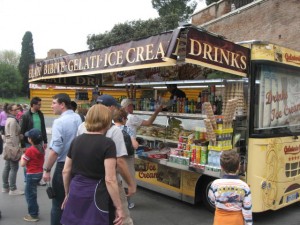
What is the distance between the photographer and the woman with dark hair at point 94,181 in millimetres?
2869

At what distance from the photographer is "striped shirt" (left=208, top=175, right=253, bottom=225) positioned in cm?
311

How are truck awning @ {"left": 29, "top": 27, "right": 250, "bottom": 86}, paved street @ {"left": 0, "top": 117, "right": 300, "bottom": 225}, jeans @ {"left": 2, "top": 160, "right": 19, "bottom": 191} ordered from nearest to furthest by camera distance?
truck awning @ {"left": 29, "top": 27, "right": 250, "bottom": 86}
paved street @ {"left": 0, "top": 117, "right": 300, "bottom": 225}
jeans @ {"left": 2, "top": 160, "right": 19, "bottom": 191}

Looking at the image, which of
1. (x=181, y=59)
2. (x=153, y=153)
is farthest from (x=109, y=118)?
(x=153, y=153)

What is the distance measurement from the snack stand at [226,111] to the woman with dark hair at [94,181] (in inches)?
65.9

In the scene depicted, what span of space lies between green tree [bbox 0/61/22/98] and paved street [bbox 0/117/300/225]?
49.7m

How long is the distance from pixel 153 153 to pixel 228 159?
→ 3272mm

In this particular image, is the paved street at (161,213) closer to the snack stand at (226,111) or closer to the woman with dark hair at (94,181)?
the snack stand at (226,111)

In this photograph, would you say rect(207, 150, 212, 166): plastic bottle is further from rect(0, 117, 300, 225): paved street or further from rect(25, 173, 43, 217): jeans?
rect(25, 173, 43, 217): jeans

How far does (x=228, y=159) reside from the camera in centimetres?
318

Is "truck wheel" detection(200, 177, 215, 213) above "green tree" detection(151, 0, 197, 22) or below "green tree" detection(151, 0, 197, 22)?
below

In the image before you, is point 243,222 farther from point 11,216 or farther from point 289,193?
point 11,216


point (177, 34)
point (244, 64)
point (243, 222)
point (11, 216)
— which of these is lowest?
point (11, 216)

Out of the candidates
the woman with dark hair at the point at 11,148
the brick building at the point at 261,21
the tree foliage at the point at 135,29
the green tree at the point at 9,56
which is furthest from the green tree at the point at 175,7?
the green tree at the point at 9,56

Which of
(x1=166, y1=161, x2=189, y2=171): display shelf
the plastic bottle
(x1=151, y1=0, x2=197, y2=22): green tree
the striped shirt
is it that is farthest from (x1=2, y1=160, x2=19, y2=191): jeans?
(x1=151, y1=0, x2=197, y2=22): green tree
